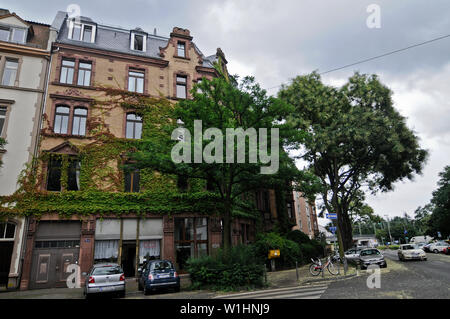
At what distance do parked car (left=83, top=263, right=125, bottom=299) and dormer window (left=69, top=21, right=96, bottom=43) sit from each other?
17.9m

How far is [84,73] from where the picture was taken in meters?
21.0

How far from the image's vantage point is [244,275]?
13.1 m

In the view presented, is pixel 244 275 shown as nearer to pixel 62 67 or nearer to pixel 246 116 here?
pixel 246 116

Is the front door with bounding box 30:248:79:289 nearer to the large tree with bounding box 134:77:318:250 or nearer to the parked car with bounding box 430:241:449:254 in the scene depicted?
the large tree with bounding box 134:77:318:250

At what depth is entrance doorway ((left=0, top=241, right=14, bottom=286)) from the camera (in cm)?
1609

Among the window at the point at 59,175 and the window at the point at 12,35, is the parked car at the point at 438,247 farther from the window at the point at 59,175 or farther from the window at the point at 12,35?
the window at the point at 12,35

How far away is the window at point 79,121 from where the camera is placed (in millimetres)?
19703

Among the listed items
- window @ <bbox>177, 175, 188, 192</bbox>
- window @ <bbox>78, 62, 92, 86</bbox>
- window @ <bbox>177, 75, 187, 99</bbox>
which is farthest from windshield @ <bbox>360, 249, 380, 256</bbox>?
window @ <bbox>78, 62, 92, 86</bbox>

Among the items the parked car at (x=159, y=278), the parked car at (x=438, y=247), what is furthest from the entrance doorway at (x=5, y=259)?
the parked car at (x=438, y=247)

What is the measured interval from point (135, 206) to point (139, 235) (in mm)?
1879

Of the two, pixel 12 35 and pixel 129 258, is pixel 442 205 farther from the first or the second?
pixel 12 35

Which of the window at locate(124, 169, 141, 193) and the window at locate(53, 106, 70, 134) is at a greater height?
the window at locate(53, 106, 70, 134)

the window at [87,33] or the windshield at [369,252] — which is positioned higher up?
the window at [87,33]

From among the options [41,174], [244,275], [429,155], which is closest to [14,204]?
[41,174]
